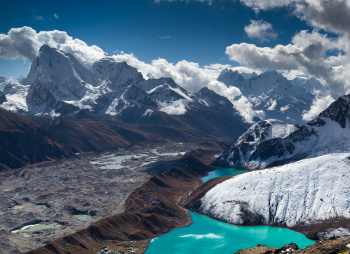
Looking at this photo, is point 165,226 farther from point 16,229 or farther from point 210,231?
point 16,229

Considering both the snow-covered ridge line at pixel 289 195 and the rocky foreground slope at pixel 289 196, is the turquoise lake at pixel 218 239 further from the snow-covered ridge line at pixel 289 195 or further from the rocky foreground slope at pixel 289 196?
the snow-covered ridge line at pixel 289 195

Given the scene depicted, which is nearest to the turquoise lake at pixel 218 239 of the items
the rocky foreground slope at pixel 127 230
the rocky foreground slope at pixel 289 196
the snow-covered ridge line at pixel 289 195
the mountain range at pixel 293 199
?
the rocky foreground slope at pixel 127 230

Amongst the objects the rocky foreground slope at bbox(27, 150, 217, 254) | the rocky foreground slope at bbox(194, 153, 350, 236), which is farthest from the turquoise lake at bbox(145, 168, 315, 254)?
the rocky foreground slope at bbox(194, 153, 350, 236)

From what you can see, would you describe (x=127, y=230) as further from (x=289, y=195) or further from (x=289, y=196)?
(x=289, y=195)

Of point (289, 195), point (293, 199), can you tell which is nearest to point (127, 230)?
point (293, 199)

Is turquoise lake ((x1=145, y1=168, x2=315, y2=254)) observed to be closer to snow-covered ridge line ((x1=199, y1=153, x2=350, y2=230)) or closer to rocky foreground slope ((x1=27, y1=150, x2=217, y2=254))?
rocky foreground slope ((x1=27, y1=150, x2=217, y2=254))

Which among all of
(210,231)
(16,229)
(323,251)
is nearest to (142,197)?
(210,231)

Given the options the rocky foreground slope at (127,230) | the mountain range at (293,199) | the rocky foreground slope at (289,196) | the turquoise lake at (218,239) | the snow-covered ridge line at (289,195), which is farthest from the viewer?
the snow-covered ridge line at (289,195)
